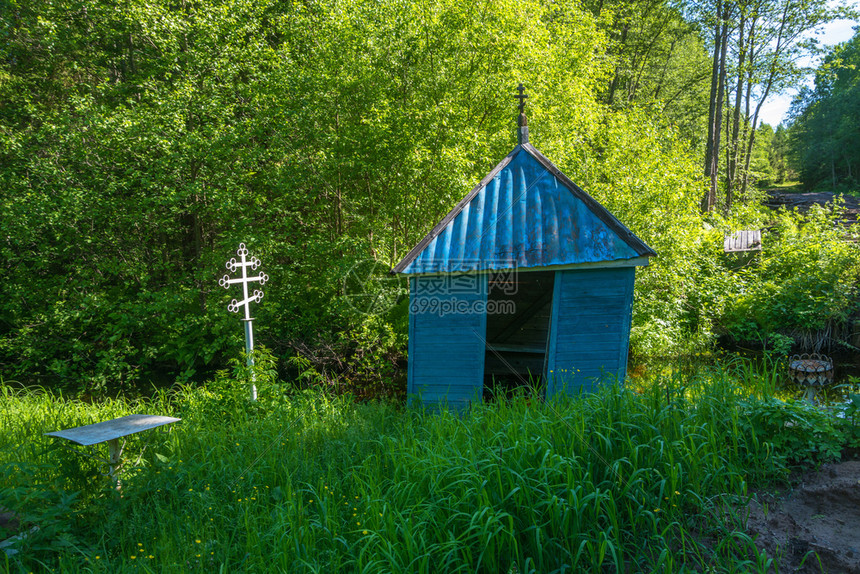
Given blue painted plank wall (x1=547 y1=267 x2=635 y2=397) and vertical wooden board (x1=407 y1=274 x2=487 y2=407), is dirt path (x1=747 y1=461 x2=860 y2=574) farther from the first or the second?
vertical wooden board (x1=407 y1=274 x2=487 y2=407)

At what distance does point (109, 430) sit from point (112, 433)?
147 mm

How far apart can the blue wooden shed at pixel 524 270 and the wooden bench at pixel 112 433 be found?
335 cm

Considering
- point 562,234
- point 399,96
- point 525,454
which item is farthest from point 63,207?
point 525,454

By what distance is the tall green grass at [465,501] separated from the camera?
303 centimetres

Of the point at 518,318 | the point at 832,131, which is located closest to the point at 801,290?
the point at 518,318

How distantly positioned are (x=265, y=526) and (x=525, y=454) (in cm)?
206

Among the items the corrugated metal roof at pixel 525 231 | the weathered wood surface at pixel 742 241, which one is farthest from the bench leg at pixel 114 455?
the weathered wood surface at pixel 742 241

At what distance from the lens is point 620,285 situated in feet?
20.9

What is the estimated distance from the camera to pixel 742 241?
1631 centimetres

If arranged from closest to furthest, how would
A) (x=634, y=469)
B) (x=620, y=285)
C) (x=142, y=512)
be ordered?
(x=634, y=469), (x=142, y=512), (x=620, y=285)

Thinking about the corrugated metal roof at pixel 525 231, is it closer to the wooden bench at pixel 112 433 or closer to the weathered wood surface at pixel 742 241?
the wooden bench at pixel 112 433

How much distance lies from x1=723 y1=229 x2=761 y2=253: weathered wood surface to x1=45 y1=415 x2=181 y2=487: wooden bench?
16185mm

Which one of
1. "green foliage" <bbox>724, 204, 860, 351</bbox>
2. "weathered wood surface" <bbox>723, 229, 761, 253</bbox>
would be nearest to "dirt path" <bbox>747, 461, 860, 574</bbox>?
"green foliage" <bbox>724, 204, 860, 351</bbox>

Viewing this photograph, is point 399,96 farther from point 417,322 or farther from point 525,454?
point 525,454
